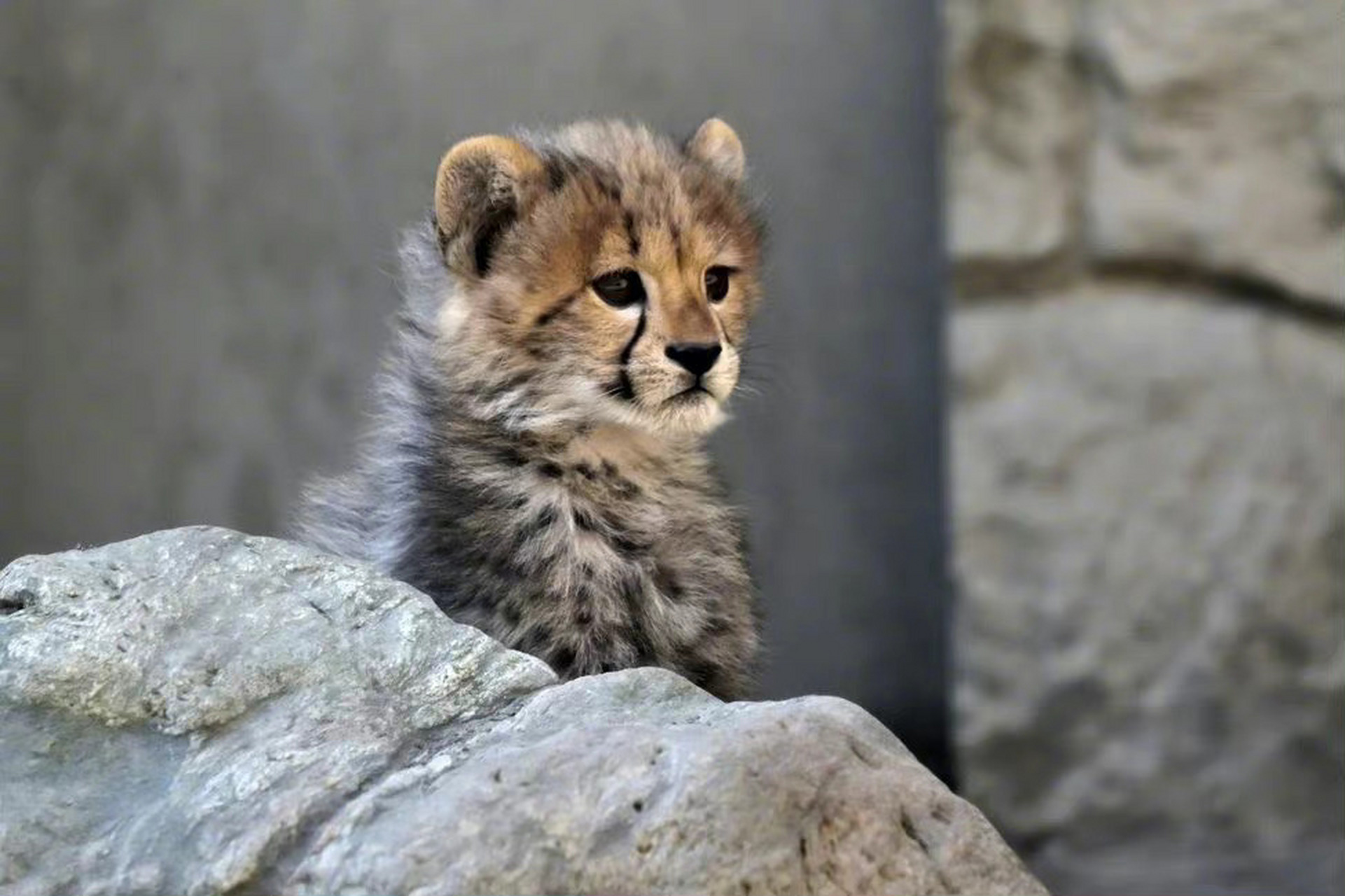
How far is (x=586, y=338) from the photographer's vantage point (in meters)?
2.63

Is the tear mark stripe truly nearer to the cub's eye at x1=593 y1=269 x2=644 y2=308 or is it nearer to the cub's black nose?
the cub's eye at x1=593 y1=269 x2=644 y2=308

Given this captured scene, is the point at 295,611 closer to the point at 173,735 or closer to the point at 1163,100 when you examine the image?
the point at 173,735

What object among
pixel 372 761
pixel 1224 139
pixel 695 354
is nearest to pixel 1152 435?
pixel 1224 139

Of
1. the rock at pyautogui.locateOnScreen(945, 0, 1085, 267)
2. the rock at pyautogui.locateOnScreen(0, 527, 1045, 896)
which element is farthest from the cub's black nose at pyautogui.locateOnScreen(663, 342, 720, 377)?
the rock at pyautogui.locateOnScreen(945, 0, 1085, 267)

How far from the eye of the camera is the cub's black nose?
2604 millimetres

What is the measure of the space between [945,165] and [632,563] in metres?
1.76

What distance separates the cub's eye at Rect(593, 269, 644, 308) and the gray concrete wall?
207cm

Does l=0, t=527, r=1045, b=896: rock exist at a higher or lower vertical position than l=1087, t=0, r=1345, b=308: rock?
lower

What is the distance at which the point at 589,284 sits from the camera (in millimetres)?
2650

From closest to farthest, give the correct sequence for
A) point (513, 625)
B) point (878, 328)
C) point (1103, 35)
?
1. point (513, 625)
2. point (1103, 35)
3. point (878, 328)

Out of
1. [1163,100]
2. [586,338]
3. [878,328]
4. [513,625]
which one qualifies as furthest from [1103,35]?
[513,625]

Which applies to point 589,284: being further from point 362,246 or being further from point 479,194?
point 362,246

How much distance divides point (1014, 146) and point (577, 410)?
5.72 feet

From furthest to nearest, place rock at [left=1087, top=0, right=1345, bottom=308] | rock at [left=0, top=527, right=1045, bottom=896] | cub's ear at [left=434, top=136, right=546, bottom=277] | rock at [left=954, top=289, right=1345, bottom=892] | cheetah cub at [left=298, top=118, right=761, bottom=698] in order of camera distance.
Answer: rock at [left=954, top=289, right=1345, bottom=892] < rock at [left=1087, top=0, right=1345, bottom=308] < cub's ear at [left=434, top=136, right=546, bottom=277] < cheetah cub at [left=298, top=118, right=761, bottom=698] < rock at [left=0, top=527, right=1045, bottom=896]
